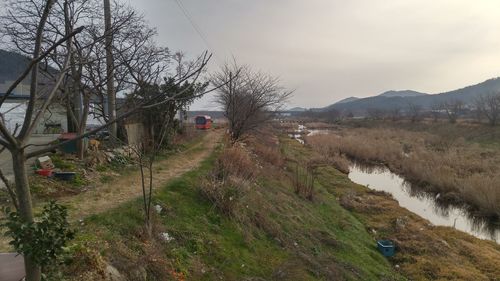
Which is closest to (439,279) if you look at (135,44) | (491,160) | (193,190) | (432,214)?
(193,190)

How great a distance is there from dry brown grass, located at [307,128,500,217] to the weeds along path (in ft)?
48.6

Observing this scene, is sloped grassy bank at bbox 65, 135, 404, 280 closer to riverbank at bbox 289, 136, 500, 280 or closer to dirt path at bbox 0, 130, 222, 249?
dirt path at bbox 0, 130, 222, 249

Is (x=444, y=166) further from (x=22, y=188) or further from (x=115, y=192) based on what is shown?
(x=22, y=188)

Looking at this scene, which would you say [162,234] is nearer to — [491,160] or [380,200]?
[380,200]

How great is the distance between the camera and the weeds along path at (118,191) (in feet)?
25.5

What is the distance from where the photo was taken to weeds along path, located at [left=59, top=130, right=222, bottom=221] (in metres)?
7.79

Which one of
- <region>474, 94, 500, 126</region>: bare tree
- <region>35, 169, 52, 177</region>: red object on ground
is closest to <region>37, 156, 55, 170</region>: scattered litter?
<region>35, 169, 52, 177</region>: red object on ground

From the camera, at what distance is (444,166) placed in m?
25.6

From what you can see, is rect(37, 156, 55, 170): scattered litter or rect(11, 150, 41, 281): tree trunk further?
rect(37, 156, 55, 170): scattered litter

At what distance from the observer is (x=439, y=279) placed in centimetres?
1064

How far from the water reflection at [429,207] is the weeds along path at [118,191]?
12.5m

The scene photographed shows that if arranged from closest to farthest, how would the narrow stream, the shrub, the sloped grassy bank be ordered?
the shrub
the sloped grassy bank
the narrow stream

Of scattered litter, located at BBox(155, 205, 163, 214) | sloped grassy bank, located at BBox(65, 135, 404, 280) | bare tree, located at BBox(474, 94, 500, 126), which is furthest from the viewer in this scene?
bare tree, located at BBox(474, 94, 500, 126)

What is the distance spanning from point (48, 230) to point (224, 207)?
7.06 metres
